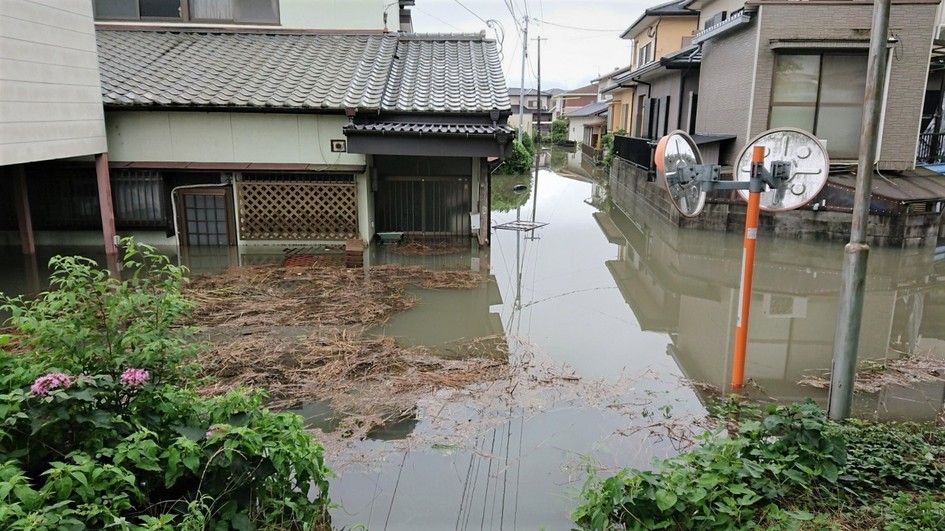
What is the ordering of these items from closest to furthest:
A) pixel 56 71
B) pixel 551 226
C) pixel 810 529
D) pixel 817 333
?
1. pixel 810 529
2. pixel 817 333
3. pixel 56 71
4. pixel 551 226

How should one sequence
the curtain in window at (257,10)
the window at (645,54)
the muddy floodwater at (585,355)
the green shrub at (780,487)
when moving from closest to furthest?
1. the green shrub at (780,487)
2. the muddy floodwater at (585,355)
3. the curtain in window at (257,10)
4. the window at (645,54)

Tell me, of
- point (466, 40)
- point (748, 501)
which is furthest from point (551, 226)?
point (748, 501)

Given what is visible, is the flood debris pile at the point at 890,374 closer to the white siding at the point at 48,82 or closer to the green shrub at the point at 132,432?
the green shrub at the point at 132,432

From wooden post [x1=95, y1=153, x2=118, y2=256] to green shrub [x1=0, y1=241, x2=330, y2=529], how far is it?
8.59 metres

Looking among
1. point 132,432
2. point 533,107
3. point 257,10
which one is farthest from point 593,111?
point 132,432

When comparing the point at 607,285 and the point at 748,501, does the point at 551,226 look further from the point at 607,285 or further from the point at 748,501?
the point at 748,501

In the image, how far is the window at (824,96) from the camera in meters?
13.4

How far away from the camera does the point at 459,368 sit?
6297 millimetres

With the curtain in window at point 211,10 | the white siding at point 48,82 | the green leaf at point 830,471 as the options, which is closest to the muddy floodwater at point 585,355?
the green leaf at point 830,471

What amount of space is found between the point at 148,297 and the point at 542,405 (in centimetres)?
342

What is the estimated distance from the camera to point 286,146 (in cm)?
1140

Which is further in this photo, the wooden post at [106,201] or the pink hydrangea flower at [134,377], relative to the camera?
the wooden post at [106,201]

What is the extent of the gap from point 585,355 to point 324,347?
289 cm

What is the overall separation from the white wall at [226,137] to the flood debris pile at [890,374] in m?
8.33
